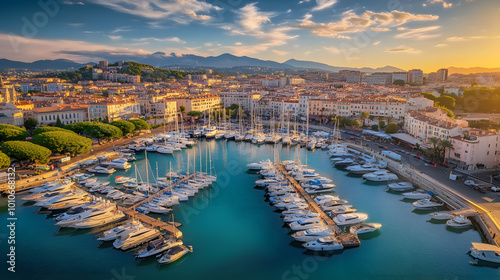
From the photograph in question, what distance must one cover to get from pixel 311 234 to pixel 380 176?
9.84 m

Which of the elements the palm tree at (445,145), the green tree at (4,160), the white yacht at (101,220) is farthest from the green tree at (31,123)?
the palm tree at (445,145)

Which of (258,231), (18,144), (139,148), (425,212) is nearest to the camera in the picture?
(258,231)

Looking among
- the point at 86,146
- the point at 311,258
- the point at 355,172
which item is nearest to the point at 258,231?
the point at 311,258

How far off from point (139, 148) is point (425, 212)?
→ 71.8ft

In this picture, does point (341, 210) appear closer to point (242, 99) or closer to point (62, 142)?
point (62, 142)

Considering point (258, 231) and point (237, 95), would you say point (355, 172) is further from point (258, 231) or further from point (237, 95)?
point (237, 95)

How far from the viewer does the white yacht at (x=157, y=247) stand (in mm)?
11781

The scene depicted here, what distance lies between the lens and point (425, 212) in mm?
16312

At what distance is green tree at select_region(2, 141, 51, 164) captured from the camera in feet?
63.7

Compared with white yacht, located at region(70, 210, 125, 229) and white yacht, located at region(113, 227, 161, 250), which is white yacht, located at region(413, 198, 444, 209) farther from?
white yacht, located at region(70, 210, 125, 229)

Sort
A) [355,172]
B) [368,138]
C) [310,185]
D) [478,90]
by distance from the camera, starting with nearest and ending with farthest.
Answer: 1. [310,185]
2. [355,172]
3. [368,138]
4. [478,90]

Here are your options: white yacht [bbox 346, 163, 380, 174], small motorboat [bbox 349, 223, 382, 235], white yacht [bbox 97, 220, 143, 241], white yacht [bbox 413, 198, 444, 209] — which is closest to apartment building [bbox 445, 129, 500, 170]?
white yacht [bbox 346, 163, 380, 174]

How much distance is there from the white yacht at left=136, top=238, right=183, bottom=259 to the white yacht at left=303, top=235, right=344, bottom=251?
16.4 ft

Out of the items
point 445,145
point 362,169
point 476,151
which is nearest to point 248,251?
point 362,169
